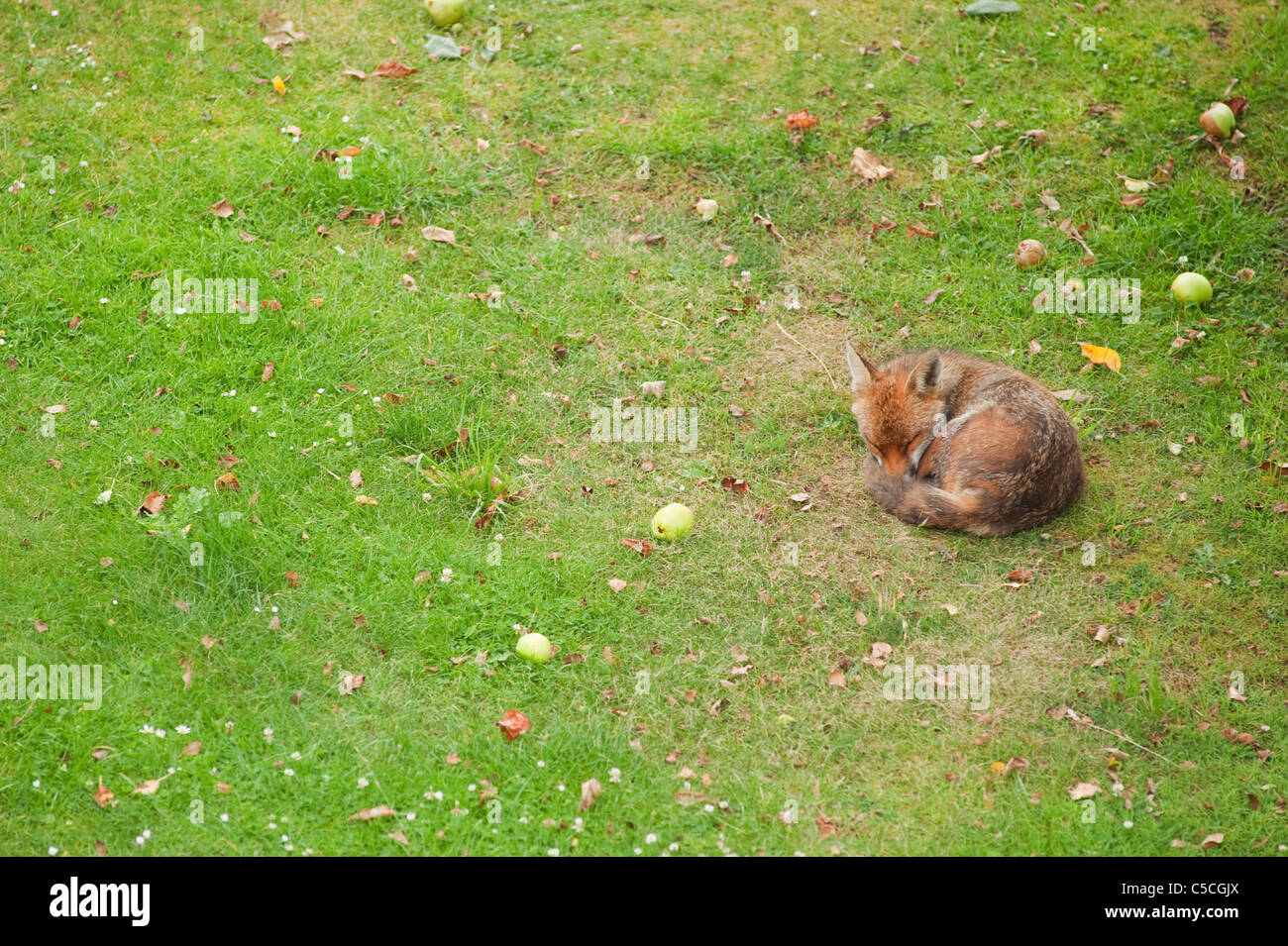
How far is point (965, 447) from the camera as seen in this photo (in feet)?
24.0

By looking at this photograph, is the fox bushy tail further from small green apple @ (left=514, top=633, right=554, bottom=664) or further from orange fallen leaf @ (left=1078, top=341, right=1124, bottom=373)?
small green apple @ (left=514, top=633, right=554, bottom=664)

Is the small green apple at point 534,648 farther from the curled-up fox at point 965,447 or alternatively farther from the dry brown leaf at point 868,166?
the dry brown leaf at point 868,166

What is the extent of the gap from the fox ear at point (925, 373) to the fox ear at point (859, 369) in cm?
32

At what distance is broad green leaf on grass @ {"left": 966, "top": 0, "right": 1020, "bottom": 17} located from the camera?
36.3ft

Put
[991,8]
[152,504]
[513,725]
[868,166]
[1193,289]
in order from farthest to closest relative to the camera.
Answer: [991,8] → [868,166] → [1193,289] → [152,504] → [513,725]

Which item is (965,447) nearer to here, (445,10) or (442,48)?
(442,48)

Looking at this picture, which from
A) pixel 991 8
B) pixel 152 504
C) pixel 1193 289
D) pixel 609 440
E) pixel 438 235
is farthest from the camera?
pixel 991 8

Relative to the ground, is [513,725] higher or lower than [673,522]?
lower

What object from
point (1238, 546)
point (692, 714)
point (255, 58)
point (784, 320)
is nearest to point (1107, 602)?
point (1238, 546)

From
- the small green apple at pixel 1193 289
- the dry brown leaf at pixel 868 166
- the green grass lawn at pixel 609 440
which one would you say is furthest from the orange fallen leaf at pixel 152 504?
the small green apple at pixel 1193 289

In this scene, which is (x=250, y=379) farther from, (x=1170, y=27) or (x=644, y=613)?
(x=1170, y=27)

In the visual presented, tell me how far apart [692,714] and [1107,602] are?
8.68ft

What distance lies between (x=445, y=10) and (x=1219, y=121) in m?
6.97

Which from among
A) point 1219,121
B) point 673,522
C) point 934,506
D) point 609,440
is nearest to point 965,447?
point 934,506
